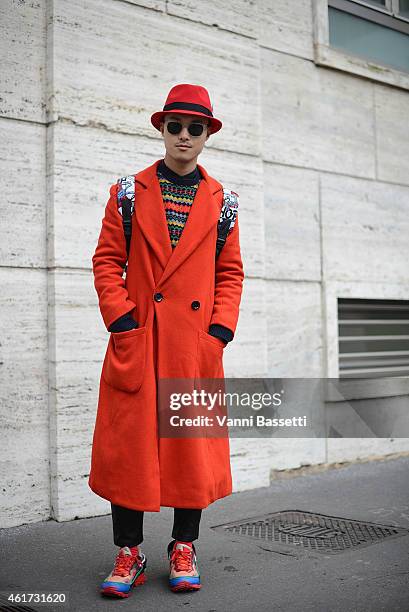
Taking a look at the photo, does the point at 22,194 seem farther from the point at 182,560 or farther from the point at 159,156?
the point at 182,560

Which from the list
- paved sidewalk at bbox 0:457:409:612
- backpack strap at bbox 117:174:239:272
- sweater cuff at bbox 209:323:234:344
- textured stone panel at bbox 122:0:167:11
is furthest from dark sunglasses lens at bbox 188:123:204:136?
textured stone panel at bbox 122:0:167:11

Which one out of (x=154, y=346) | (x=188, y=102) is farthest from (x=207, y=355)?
(x=188, y=102)

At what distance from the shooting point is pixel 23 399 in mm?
4609

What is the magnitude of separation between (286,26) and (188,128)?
3.25 m

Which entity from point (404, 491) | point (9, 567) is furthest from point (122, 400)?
point (404, 491)

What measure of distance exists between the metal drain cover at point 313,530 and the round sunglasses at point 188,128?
2155 mm

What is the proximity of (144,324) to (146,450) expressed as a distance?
1.72ft

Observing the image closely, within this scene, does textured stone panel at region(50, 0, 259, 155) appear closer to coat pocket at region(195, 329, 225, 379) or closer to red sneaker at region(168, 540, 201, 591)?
coat pocket at region(195, 329, 225, 379)

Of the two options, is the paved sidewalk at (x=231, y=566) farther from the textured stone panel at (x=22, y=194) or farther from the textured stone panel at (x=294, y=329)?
the textured stone panel at (x=22, y=194)

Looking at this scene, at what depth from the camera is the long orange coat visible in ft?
10.7

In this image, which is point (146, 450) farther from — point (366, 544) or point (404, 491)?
point (404, 491)

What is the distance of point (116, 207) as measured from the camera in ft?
11.2

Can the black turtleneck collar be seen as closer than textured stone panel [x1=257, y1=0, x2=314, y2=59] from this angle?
Yes

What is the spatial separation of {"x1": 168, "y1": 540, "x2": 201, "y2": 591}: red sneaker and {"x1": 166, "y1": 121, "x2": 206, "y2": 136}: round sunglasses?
1770 mm
